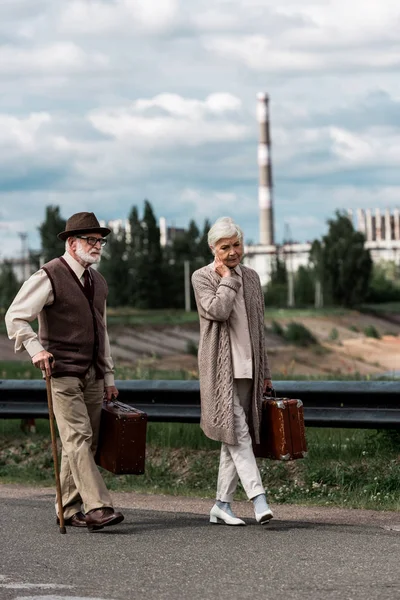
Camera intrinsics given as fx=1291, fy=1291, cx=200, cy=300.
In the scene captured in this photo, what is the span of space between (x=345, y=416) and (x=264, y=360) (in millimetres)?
1518

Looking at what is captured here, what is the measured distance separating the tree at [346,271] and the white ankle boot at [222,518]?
3521 inches

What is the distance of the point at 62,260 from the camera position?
7.91 metres

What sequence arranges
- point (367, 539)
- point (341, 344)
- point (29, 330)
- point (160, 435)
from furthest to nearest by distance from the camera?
point (341, 344) < point (160, 435) < point (29, 330) < point (367, 539)

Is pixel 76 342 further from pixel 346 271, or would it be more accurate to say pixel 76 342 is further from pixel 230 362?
pixel 346 271

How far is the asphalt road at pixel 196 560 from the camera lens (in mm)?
5812

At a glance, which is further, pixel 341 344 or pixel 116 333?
pixel 341 344

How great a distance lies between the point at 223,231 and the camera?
771cm

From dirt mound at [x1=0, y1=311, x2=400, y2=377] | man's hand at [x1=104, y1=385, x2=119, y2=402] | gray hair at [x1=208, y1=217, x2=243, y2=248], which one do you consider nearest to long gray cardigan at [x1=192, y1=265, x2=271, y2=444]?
gray hair at [x1=208, y1=217, x2=243, y2=248]

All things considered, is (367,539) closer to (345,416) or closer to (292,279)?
(345,416)

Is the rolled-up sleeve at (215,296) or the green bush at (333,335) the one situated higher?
the rolled-up sleeve at (215,296)

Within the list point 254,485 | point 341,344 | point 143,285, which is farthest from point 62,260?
point 143,285

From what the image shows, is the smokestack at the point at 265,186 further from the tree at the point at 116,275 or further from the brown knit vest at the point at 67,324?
the brown knit vest at the point at 67,324

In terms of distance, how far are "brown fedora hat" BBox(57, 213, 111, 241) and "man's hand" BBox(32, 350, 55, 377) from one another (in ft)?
2.57

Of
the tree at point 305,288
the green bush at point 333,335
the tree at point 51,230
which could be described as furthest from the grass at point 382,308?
the tree at point 51,230
